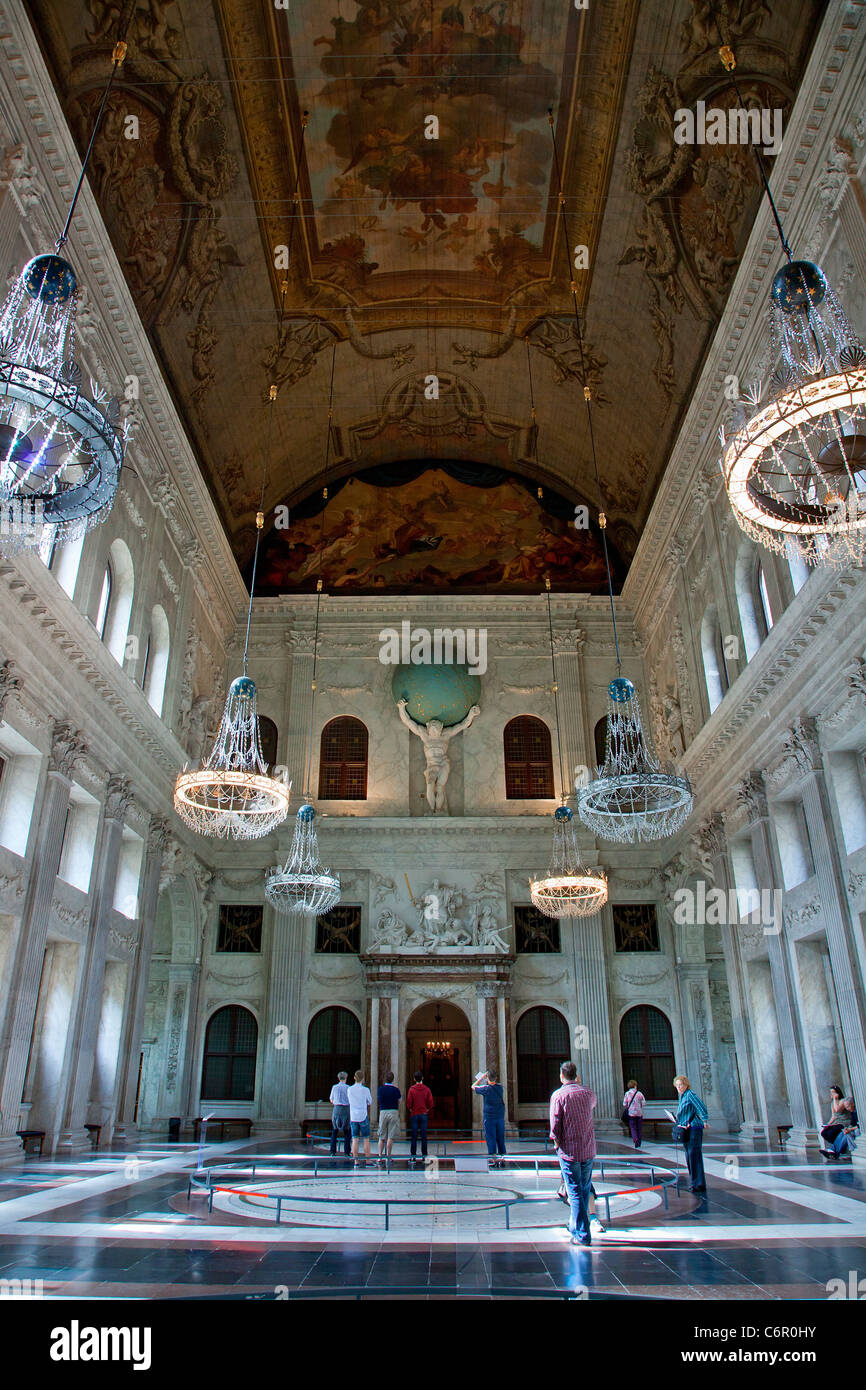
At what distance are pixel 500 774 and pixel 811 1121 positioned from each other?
1026 cm

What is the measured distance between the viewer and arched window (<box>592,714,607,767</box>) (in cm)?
2123

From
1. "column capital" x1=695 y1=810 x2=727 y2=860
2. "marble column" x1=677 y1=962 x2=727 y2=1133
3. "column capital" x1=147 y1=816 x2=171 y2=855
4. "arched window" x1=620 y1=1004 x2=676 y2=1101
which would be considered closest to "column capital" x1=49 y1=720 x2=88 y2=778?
"column capital" x1=147 y1=816 x2=171 y2=855

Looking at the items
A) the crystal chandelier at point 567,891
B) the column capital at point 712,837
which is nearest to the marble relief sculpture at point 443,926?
the crystal chandelier at point 567,891

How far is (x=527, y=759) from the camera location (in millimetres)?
21391

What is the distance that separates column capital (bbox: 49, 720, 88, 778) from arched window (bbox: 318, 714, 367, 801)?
8852 mm

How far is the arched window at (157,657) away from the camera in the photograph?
660 inches

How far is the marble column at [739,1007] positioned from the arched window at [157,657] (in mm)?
10335

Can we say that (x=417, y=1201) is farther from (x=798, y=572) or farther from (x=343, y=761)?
(x=343, y=761)

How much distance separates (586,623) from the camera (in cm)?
2266

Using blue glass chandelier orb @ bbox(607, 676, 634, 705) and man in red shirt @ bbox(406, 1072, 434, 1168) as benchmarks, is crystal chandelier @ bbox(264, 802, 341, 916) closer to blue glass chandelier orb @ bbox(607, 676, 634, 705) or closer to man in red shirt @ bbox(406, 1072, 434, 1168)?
man in red shirt @ bbox(406, 1072, 434, 1168)

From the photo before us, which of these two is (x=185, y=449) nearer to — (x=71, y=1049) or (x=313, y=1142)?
(x=71, y=1049)

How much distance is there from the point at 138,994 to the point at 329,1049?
16.7 ft

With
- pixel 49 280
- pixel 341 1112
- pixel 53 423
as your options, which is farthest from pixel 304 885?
pixel 49 280

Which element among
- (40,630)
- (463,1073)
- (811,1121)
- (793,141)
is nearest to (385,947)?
(463,1073)
